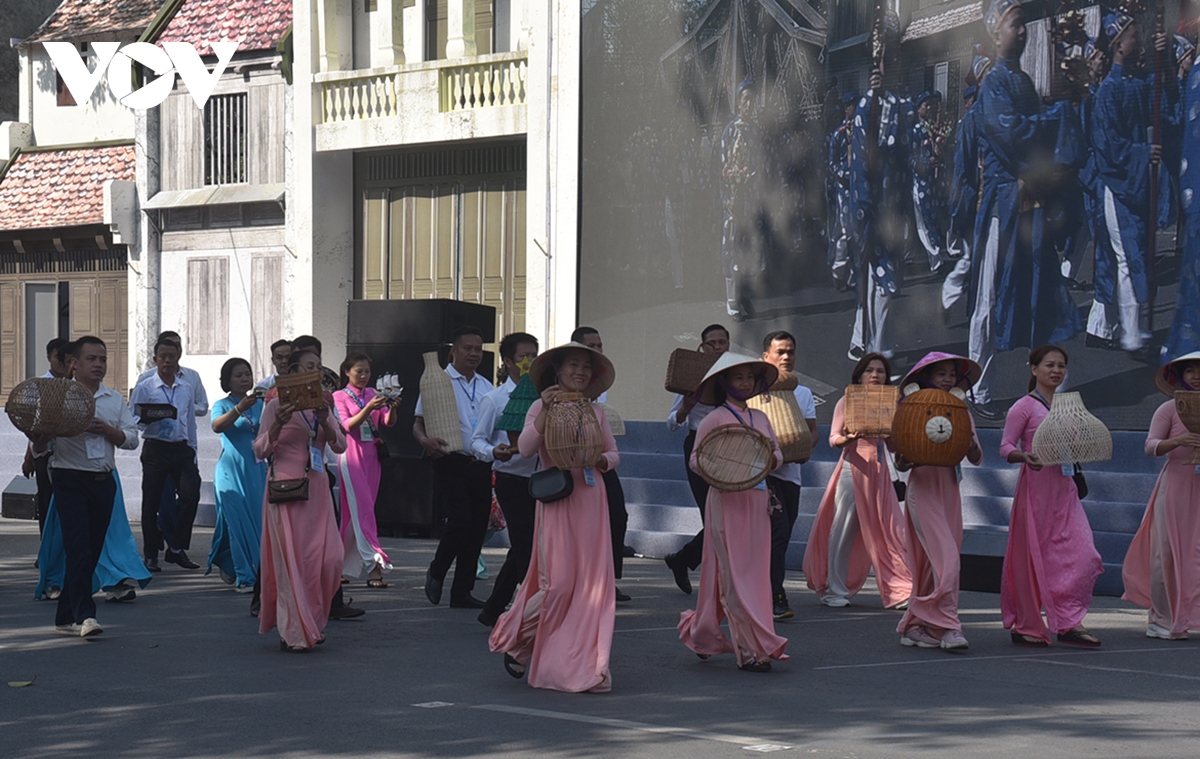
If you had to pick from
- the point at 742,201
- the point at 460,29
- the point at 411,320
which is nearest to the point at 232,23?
the point at 460,29

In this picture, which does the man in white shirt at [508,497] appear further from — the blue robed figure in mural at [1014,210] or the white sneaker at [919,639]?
the blue robed figure in mural at [1014,210]

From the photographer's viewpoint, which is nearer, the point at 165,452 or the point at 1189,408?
the point at 1189,408

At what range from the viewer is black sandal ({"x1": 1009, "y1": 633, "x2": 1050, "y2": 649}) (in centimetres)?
952

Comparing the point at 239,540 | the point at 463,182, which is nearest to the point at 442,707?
the point at 239,540

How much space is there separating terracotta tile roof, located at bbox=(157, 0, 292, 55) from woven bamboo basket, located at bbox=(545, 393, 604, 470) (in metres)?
19.3

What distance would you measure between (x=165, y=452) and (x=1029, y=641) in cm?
767

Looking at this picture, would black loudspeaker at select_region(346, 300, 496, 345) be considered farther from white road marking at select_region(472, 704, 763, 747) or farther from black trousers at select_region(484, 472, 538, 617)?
white road marking at select_region(472, 704, 763, 747)

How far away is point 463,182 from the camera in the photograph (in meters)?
24.4

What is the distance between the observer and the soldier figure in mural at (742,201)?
792 inches

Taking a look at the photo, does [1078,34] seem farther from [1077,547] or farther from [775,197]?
[1077,547]

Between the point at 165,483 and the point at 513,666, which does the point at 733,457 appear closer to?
the point at 513,666

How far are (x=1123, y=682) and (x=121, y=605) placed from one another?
22.7ft

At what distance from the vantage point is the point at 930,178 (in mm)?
18172

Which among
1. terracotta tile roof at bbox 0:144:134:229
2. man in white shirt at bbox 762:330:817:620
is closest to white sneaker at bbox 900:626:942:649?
man in white shirt at bbox 762:330:817:620
